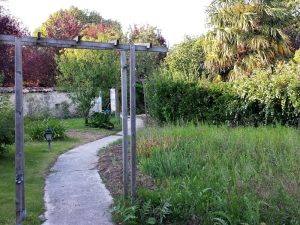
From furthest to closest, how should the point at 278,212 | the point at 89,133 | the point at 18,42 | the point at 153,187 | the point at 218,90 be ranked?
the point at 89,133 → the point at 218,90 → the point at 153,187 → the point at 18,42 → the point at 278,212

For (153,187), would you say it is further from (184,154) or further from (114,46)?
(114,46)

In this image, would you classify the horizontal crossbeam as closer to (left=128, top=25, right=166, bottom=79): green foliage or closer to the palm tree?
the palm tree

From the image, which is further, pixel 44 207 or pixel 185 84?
pixel 185 84

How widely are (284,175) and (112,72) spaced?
13.4m

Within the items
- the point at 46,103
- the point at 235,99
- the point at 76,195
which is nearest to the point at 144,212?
the point at 76,195

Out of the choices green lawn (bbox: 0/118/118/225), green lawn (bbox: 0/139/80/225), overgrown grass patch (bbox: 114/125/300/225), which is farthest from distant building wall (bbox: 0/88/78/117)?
overgrown grass patch (bbox: 114/125/300/225)

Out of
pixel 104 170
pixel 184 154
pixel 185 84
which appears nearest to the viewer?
pixel 184 154

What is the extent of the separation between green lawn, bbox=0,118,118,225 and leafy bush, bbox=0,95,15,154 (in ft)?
A: 1.39

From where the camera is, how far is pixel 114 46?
18.0 feet

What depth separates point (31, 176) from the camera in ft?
25.2

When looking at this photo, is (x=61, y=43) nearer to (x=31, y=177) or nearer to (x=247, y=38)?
(x=31, y=177)

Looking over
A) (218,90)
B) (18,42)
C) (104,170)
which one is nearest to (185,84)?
(218,90)

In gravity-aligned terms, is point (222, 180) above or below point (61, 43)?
below

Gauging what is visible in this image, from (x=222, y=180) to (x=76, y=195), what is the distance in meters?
2.29
